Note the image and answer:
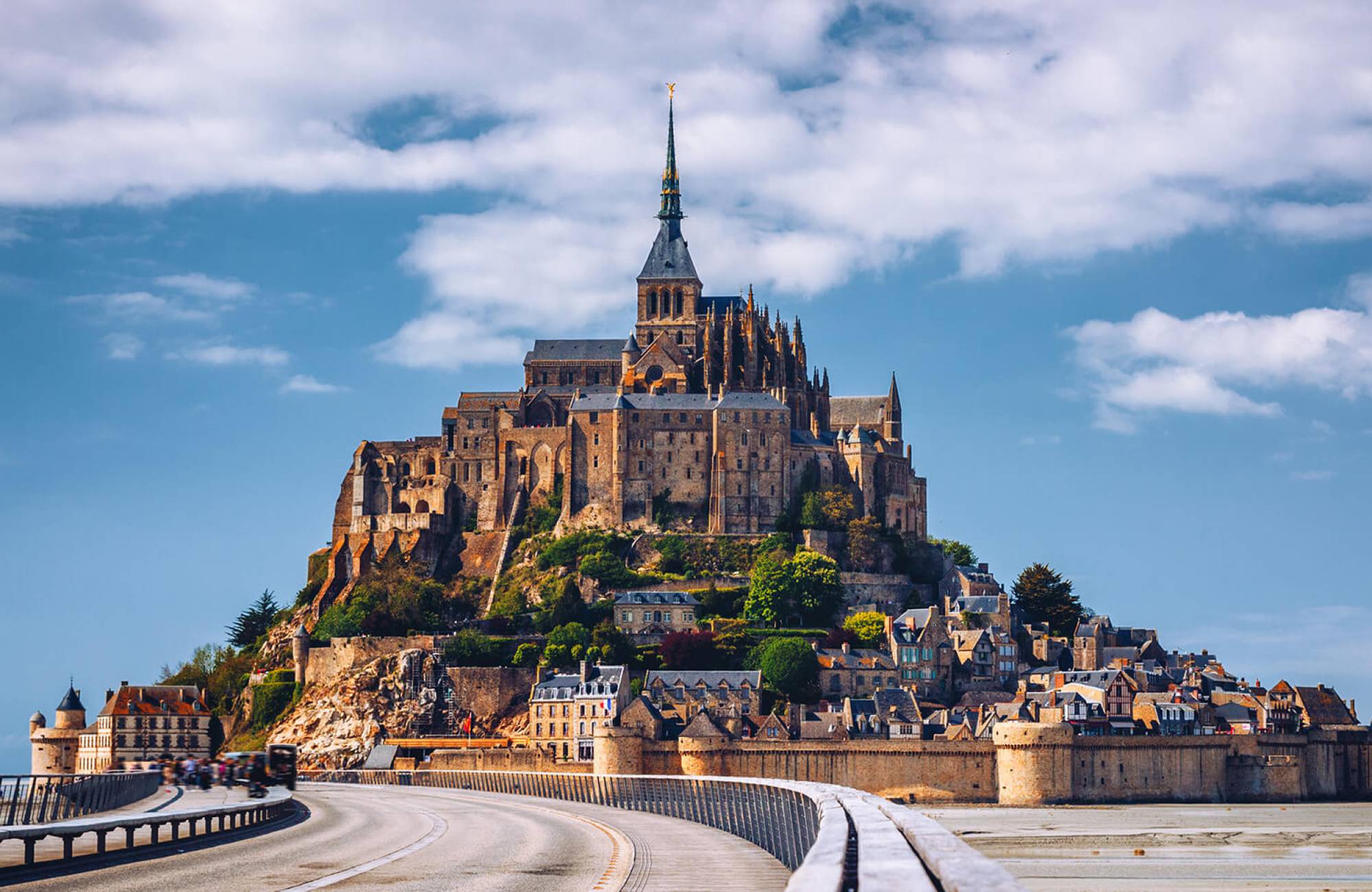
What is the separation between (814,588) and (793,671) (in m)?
9.66

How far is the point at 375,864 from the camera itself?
29.7 m

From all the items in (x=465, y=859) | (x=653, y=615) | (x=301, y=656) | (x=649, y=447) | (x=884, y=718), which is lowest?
(x=465, y=859)

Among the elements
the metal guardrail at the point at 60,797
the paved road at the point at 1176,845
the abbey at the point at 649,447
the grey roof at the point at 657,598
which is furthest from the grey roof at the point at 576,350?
the metal guardrail at the point at 60,797

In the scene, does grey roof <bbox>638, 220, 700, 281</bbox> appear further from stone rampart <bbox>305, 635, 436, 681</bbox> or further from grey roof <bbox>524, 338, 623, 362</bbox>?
stone rampart <bbox>305, 635, 436, 681</bbox>

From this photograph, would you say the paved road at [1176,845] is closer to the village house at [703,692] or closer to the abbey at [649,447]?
the village house at [703,692]

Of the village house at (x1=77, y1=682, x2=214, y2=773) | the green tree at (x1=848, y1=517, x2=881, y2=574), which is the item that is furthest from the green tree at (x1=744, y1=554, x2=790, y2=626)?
the village house at (x1=77, y1=682, x2=214, y2=773)

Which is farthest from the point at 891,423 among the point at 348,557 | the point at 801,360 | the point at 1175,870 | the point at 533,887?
the point at 533,887

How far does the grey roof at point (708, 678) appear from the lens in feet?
343

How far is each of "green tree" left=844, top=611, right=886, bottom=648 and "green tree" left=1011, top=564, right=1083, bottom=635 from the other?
12814 millimetres

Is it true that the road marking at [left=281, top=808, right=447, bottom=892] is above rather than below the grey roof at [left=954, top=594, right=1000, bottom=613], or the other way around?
below

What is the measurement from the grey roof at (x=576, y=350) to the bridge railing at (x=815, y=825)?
206 feet

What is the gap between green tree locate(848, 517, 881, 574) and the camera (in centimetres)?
11925

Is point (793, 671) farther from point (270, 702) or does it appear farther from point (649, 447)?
point (270, 702)

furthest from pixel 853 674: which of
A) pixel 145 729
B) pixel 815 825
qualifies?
pixel 815 825
